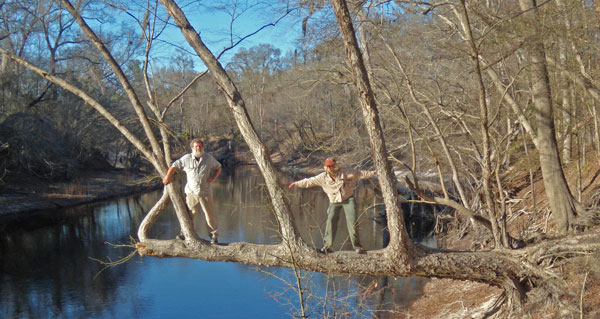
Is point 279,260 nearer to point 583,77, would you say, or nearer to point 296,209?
point 583,77

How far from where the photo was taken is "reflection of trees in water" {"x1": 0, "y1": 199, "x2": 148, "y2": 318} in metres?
12.9

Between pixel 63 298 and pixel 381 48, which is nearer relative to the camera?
pixel 381 48

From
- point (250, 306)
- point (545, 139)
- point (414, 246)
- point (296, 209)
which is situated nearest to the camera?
point (414, 246)

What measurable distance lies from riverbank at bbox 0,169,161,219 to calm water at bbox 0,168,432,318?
2.43m

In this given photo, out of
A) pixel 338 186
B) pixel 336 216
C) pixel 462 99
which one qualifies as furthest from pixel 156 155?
pixel 462 99

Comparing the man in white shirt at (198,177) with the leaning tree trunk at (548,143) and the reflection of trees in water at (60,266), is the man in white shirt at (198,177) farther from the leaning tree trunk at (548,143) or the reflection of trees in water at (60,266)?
the reflection of trees in water at (60,266)

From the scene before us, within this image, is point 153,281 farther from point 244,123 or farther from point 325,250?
point 244,123

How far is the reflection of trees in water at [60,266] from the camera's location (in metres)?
12.9

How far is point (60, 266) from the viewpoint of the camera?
15984 millimetres

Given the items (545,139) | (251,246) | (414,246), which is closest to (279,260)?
(251,246)

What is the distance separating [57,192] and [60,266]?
42.2ft

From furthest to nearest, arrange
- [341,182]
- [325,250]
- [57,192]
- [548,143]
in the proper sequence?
[57,192] → [548,143] → [341,182] → [325,250]

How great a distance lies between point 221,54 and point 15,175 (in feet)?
79.3

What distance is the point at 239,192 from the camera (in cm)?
2922
